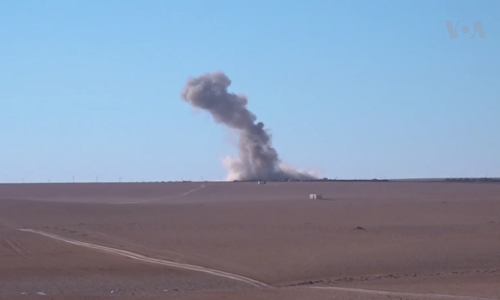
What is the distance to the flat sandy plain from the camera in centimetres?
1914

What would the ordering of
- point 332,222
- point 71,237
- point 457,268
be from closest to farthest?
1. point 457,268
2. point 71,237
3. point 332,222

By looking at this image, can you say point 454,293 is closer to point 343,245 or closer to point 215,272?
point 215,272

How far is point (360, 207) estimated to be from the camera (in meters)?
45.4

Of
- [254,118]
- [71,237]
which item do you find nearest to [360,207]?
[71,237]

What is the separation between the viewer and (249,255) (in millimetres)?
25391

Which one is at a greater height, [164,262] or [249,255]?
[249,255]

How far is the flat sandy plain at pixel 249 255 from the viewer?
19.1 meters

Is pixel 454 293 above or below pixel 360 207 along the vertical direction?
below

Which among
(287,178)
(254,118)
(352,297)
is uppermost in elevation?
(254,118)

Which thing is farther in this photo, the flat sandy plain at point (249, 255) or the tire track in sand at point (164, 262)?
the tire track in sand at point (164, 262)

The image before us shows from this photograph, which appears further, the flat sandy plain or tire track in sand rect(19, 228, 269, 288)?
tire track in sand rect(19, 228, 269, 288)

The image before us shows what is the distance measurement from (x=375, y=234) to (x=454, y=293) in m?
12.9

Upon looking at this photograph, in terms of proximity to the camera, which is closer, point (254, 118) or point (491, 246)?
point (491, 246)

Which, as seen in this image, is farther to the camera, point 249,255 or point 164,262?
point 249,255
